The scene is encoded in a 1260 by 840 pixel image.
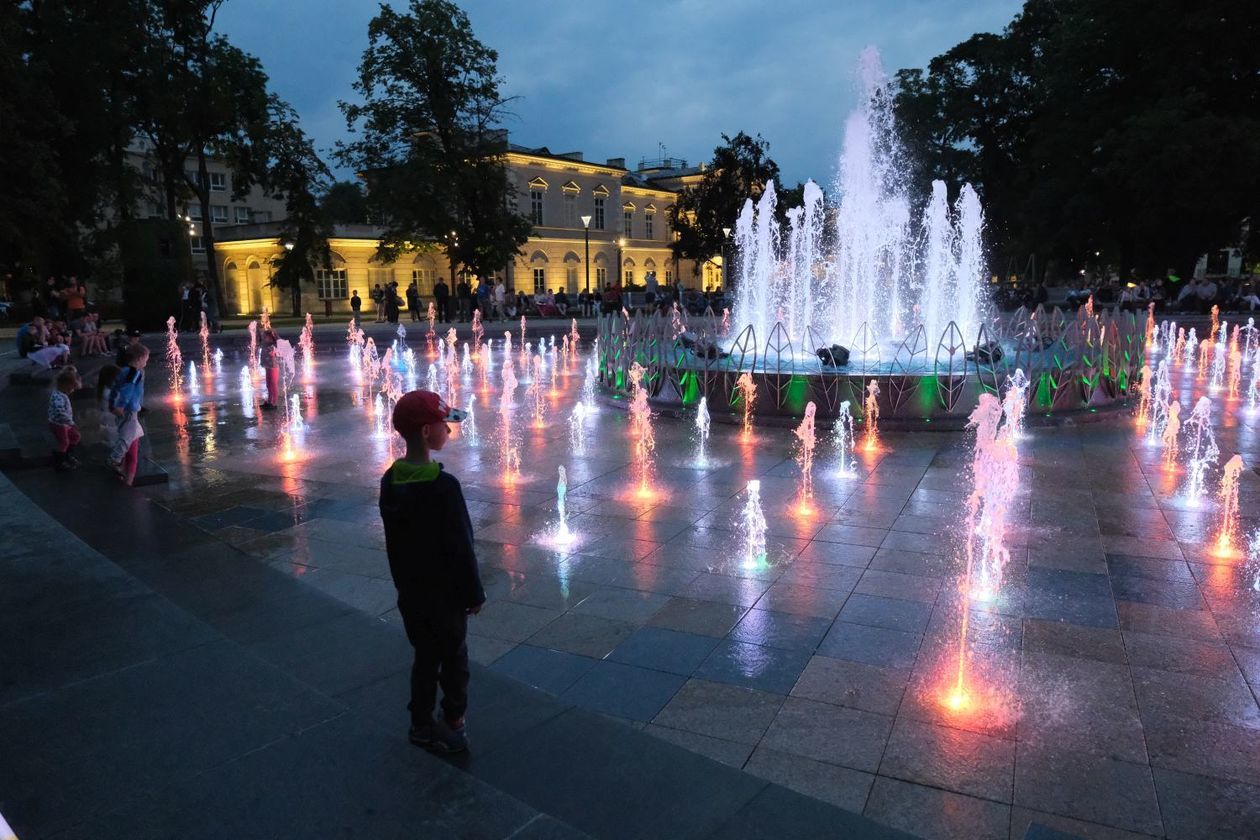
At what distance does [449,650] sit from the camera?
3.28 metres

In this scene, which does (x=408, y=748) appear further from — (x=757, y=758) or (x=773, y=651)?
(x=773, y=651)

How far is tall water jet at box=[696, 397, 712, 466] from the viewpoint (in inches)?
372

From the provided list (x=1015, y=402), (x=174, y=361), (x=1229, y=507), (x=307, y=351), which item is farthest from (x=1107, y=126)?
(x=174, y=361)

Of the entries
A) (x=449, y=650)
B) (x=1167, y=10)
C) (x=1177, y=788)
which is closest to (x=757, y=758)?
(x=449, y=650)

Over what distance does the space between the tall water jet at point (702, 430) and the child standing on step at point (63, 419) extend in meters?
6.37

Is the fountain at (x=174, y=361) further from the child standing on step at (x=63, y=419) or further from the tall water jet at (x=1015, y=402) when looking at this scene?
the tall water jet at (x=1015, y=402)

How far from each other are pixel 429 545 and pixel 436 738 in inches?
31.4

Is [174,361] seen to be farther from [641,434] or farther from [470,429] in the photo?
[641,434]

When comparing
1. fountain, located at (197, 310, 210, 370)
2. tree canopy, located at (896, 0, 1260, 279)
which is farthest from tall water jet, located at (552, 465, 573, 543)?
tree canopy, located at (896, 0, 1260, 279)

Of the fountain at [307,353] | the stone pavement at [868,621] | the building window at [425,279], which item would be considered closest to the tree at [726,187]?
the building window at [425,279]

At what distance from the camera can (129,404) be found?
7.68 metres

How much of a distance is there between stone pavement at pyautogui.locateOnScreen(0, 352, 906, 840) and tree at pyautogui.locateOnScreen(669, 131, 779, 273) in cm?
5329

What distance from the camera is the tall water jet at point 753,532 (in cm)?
596

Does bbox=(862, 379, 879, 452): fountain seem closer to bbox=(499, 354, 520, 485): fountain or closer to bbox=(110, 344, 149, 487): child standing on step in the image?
bbox=(499, 354, 520, 485): fountain
